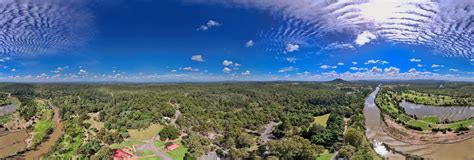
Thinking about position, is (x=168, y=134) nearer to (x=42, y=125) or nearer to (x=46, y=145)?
(x=46, y=145)

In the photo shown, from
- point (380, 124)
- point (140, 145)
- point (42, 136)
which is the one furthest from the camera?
point (380, 124)

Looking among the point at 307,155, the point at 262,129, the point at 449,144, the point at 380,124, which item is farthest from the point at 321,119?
the point at 307,155

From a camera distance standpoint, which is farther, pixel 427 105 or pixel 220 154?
pixel 427 105

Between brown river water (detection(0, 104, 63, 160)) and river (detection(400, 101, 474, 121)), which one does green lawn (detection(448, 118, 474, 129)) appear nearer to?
river (detection(400, 101, 474, 121))

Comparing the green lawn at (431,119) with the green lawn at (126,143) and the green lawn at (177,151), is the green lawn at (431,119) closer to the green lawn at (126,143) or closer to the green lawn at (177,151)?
the green lawn at (177,151)

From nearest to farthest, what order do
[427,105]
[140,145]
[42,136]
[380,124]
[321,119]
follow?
1. [140,145]
2. [42,136]
3. [380,124]
4. [321,119]
5. [427,105]

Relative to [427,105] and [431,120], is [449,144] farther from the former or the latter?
[427,105]

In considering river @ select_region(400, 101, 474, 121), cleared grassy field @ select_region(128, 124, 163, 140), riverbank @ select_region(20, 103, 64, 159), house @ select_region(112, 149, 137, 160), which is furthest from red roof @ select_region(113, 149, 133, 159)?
river @ select_region(400, 101, 474, 121)

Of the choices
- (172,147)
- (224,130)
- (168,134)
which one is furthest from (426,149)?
(168,134)
